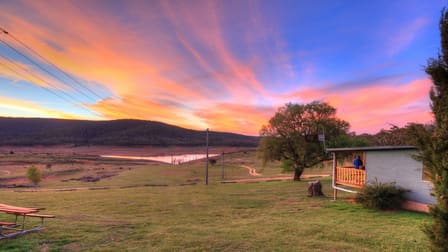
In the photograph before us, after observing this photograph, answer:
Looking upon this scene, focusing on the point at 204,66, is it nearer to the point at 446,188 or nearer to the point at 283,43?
the point at 283,43

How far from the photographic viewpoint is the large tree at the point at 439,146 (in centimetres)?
359

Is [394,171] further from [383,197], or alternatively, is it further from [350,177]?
[350,177]

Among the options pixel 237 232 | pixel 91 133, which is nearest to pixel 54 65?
pixel 237 232

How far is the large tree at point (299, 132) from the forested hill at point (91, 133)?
96770 millimetres

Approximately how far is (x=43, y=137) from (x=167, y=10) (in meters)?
117

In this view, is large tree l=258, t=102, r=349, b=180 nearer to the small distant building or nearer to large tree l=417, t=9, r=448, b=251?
the small distant building

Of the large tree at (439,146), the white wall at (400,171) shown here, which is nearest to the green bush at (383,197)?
the white wall at (400,171)

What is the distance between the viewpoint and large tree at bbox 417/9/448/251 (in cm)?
359

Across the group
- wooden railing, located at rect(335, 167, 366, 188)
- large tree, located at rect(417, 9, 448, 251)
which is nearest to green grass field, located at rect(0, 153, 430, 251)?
large tree, located at rect(417, 9, 448, 251)

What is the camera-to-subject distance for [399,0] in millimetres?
11680

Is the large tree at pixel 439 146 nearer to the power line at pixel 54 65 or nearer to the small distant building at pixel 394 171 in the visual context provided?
the small distant building at pixel 394 171

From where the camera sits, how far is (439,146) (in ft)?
12.0

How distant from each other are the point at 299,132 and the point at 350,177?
1169cm

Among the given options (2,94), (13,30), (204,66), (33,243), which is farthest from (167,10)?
(2,94)
